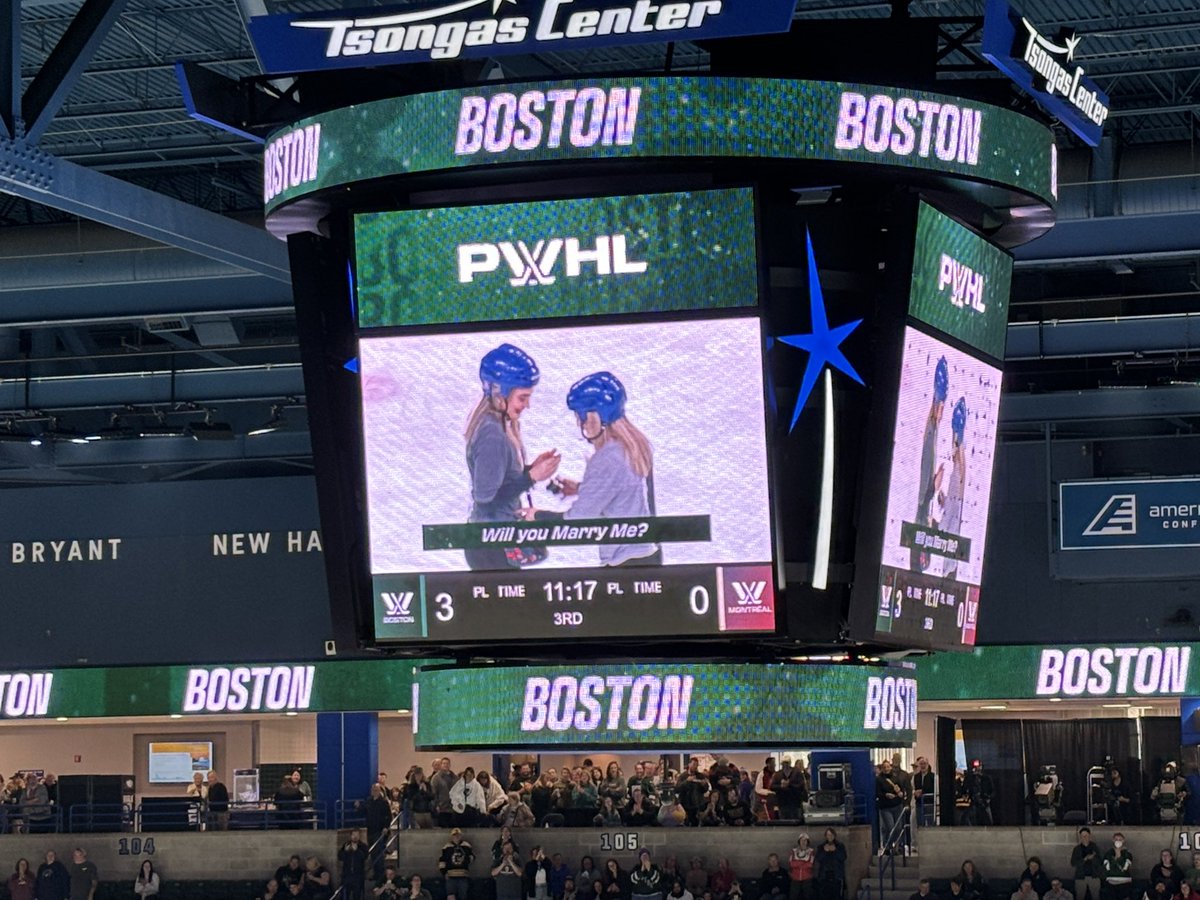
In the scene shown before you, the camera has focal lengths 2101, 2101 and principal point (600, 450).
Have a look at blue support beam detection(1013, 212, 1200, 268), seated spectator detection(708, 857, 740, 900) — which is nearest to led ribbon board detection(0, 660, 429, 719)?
seated spectator detection(708, 857, 740, 900)

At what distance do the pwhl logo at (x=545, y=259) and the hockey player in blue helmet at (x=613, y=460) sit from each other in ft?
2.64

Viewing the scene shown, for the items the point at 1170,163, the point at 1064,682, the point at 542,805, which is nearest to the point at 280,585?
the point at 542,805

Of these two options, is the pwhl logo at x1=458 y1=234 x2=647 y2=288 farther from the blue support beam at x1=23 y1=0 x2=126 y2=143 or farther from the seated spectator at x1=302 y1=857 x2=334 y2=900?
the seated spectator at x1=302 y1=857 x2=334 y2=900

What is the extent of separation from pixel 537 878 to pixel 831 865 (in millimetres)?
4117

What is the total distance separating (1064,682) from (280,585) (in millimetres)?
13577

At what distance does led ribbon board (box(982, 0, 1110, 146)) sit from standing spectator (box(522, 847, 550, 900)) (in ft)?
51.3

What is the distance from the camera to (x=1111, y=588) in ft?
114

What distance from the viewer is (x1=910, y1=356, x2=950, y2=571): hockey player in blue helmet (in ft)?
54.5

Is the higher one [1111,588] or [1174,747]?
[1111,588]

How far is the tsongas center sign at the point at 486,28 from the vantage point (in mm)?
15164

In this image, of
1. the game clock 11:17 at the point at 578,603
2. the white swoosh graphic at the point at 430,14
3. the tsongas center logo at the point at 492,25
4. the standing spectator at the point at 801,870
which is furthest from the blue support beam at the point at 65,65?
the standing spectator at the point at 801,870

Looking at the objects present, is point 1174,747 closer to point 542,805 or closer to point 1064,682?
point 1064,682

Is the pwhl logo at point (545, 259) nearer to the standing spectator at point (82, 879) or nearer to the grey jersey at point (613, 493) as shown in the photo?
the grey jersey at point (613, 493)

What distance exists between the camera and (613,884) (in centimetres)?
2900
